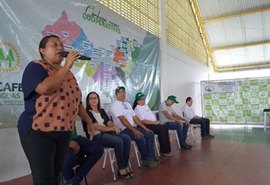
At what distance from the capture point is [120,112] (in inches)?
129

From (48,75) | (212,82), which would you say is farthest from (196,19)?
(48,75)

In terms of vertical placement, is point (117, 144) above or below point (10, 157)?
above

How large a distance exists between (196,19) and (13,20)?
790cm

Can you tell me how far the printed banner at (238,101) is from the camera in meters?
7.38

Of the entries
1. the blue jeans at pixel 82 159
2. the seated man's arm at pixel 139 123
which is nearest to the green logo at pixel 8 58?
the blue jeans at pixel 82 159

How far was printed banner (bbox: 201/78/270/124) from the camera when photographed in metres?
7.38

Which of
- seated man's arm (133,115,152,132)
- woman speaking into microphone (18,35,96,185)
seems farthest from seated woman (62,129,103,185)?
seated man's arm (133,115,152,132)

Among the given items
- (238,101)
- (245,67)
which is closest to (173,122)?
(238,101)

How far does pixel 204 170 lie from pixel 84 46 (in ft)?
7.42

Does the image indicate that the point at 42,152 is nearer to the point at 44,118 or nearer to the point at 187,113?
the point at 44,118

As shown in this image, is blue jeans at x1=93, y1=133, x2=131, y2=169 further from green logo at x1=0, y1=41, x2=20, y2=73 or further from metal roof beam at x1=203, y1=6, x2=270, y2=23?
metal roof beam at x1=203, y1=6, x2=270, y2=23

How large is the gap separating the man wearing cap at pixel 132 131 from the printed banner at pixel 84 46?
2.09 ft

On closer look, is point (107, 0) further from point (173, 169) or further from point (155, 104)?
point (173, 169)

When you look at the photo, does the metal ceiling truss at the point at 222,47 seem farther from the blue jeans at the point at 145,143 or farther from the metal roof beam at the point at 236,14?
the blue jeans at the point at 145,143
